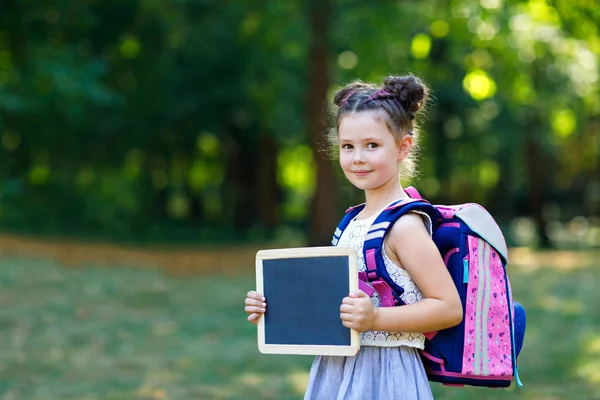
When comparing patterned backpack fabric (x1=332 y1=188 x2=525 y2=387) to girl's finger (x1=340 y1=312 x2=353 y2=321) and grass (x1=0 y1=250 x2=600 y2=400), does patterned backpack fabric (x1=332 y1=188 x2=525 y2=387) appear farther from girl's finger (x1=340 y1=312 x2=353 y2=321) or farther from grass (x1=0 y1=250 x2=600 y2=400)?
grass (x1=0 y1=250 x2=600 y2=400)

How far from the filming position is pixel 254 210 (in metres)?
28.0

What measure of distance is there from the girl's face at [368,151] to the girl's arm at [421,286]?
193mm

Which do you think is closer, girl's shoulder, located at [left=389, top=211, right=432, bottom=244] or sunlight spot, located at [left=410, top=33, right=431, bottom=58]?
girl's shoulder, located at [left=389, top=211, right=432, bottom=244]

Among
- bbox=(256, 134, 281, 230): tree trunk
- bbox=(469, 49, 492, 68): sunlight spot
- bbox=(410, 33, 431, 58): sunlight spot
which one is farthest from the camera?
bbox=(256, 134, 281, 230): tree trunk

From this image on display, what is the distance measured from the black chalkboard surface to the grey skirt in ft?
0.58

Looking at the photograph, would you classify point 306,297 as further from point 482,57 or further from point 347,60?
point 347,60

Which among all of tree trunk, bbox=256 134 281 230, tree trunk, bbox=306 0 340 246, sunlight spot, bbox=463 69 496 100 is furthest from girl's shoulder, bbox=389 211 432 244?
tree trunk, bbox=256 134 281 230

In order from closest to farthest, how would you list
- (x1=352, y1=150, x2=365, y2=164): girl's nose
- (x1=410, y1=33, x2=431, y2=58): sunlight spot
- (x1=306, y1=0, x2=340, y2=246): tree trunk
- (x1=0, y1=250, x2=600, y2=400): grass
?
(x1=352, y1=150, x2=365, y2=164): girl's nose, (x1=0, y1=250, x2=600, y2=400): grass, (x1=410, y1=33, x2=431, y2=58): sunlight spot, (x1=306, y1=0, x2=340, y2=246): tree trunk

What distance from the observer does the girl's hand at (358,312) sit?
100 inches

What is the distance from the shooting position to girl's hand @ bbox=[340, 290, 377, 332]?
8.34ft

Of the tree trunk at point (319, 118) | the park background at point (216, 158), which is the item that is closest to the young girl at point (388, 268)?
the park background at point (216, 158)

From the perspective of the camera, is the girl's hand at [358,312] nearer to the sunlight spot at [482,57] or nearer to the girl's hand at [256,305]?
the girl's hand at [256,305]

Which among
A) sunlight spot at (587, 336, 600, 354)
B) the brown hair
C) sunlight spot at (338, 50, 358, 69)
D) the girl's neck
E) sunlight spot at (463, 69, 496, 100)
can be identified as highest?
sunlight spot at (338, 50, 358, 69)

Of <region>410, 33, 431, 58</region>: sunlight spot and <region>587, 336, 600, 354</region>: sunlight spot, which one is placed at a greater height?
<region>410, 33, 431, 58</region>: sunlight spot
